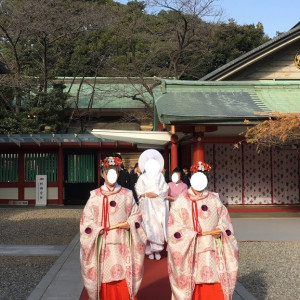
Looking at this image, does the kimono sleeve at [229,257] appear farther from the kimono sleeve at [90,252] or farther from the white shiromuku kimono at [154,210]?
the white shiromuku kimono at [154,210]

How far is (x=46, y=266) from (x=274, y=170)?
9.65 meters

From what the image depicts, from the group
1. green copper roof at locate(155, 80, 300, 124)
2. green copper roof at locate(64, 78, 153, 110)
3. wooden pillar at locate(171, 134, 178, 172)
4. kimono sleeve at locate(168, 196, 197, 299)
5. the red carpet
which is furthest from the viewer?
green copper roof at locate(64, 78, 153, 110)

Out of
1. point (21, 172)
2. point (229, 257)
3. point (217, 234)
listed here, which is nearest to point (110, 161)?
point (217, 234)

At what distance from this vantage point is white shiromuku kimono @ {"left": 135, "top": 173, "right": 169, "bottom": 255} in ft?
28.3

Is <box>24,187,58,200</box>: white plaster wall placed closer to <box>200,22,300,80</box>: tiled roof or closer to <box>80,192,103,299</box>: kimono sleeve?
<box>200,22,300,80</box>: tiled roof

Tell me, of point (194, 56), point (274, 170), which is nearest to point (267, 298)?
point (274, 170)

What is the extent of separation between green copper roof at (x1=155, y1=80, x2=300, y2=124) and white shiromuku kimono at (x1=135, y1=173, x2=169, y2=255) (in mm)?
3669

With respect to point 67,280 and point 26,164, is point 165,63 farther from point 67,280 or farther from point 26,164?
point 67,280

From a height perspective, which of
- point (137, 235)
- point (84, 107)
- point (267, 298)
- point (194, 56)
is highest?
point (194, 56)

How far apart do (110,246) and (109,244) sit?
0.02 metres

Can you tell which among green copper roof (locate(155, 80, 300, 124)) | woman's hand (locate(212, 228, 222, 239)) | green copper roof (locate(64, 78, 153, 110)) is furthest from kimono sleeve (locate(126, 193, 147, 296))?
green copper roof (locate(64, 78, 153, 110))

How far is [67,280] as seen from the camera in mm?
6598

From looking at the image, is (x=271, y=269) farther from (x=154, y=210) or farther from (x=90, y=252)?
(x=90, y=252)

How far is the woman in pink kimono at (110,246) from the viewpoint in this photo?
4664 mm
